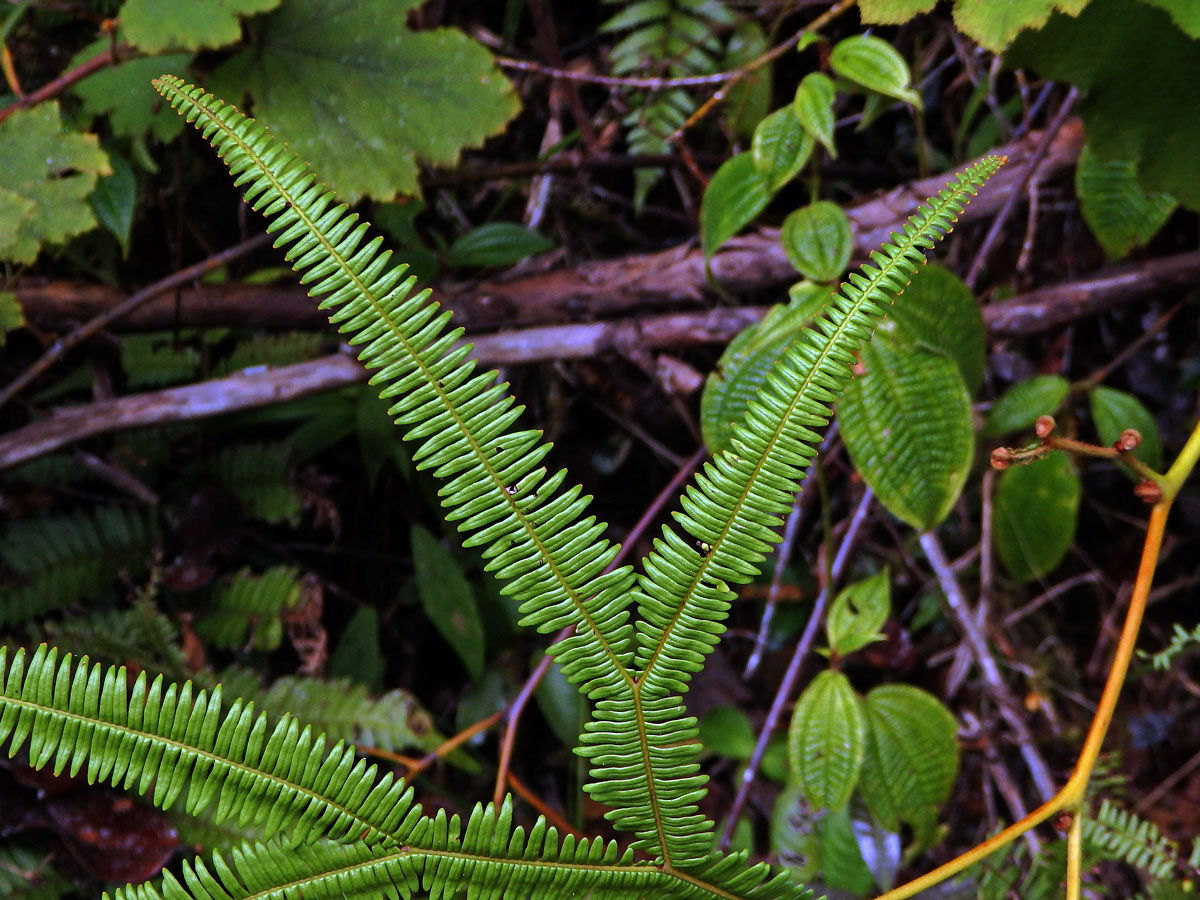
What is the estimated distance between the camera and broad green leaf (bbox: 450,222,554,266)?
5.41 ft

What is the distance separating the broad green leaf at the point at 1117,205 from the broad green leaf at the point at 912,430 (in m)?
0.50

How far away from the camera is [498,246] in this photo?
5.45 ft

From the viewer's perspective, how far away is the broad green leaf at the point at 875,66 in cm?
112

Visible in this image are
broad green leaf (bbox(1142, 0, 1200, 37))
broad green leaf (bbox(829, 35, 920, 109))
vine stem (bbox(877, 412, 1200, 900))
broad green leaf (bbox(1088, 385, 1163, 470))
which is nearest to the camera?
vine stem (bbox(877, 412, 1200, 900))

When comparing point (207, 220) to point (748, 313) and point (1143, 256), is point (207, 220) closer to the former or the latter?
point (748, 313)

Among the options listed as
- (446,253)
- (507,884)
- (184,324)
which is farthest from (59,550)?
(507,884)

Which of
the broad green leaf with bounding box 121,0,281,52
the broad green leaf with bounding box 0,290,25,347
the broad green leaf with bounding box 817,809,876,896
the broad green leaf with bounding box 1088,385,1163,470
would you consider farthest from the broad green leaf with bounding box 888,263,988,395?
the broad green leaf with bounding box 0,290,25,347

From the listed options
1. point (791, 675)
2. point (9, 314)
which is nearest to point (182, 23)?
point (9, 314)

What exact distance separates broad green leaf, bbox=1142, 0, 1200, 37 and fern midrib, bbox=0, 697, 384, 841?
1.17m

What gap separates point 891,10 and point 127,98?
Result: 1238 millimetres

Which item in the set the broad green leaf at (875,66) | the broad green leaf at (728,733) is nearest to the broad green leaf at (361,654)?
the broad green leaf at (728,733)

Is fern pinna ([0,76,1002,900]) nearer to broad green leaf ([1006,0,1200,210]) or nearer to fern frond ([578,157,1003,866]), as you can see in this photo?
fern frond ([578,157,1003,866])

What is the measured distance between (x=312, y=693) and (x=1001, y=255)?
1.64m

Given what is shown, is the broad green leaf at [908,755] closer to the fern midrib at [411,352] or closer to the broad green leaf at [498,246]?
the fern midrib at [411,352]
